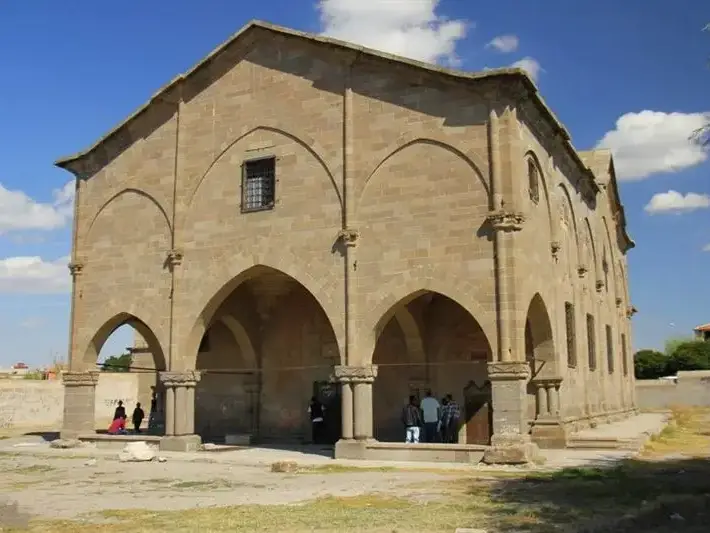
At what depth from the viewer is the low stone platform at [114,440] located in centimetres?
2045

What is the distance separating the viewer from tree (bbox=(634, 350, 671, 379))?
67.6 metres

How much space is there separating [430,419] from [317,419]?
432 centimetres

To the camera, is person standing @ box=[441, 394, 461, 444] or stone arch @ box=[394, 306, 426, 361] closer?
person standing @ box=[441, 394, 461, 444]

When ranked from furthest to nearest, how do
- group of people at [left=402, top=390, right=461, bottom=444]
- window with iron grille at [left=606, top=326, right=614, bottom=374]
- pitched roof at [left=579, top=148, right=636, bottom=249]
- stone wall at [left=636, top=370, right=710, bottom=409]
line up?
stone wall at [left=636, top=370, right=710, bottom=409], pitched roof at [left=579, top=148, right=636, bottom=249], window with iron grille at [left=606, top=326, right=614, bottom=374], group of people at [left=402, top=390, right=461, bottom=444]

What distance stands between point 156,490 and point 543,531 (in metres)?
6.73

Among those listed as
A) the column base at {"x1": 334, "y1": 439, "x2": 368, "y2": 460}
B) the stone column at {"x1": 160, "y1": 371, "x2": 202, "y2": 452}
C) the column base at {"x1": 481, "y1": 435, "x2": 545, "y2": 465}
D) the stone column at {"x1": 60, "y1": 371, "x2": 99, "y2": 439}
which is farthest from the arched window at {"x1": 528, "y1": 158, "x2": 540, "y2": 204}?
the stone column at {"x1": 60, "y1": 371, "x2": 99, "y2": 439}

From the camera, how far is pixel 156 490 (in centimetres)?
1269

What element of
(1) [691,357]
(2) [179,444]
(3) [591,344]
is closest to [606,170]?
(3) [591,344]

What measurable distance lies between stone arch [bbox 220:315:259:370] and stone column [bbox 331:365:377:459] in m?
6.38

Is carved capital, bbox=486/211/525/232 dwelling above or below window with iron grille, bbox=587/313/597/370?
above

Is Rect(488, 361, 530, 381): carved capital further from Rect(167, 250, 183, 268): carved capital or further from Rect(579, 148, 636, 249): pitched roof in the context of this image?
Rect(579, 148, 636, 249): pitched roof

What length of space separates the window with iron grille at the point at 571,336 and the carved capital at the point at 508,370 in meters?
6.64

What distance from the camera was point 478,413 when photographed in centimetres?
1906

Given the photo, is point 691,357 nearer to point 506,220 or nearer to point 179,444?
point 506,220
